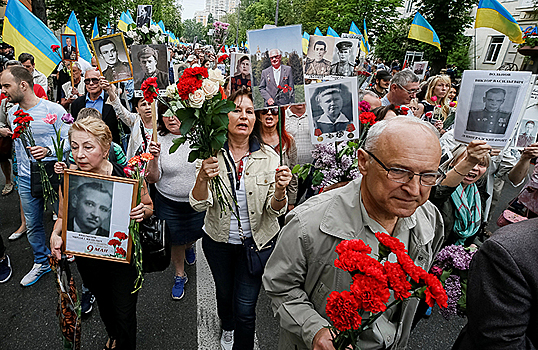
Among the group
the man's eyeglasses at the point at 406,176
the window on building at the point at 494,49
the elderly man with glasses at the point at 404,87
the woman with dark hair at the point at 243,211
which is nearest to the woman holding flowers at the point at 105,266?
the woman with dark hair at the point at 243,211

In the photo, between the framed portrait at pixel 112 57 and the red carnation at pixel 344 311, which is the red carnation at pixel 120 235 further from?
the framed portrait at pixel 112 57

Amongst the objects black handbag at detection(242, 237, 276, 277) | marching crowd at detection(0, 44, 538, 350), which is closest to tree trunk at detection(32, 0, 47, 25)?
marching crowd at detection(0, 44, 538, 350)

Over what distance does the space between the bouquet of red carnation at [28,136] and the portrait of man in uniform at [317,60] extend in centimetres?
316

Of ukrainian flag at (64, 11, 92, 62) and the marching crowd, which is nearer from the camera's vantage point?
the marching crowd

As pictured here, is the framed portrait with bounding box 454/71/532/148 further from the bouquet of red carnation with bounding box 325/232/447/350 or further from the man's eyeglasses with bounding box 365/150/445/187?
the bouquet of red carnation with bounding box 325/232/447/350

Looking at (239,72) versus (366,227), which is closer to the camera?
(366,227)

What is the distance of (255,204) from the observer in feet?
7.79

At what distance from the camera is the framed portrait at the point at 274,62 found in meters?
2.44

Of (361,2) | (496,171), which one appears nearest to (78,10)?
(361,2)

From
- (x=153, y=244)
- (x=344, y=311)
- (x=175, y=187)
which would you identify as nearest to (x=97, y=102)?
(x=175, y=187)

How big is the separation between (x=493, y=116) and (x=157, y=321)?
3257mm

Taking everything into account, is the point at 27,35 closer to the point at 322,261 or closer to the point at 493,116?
the point at 322,261

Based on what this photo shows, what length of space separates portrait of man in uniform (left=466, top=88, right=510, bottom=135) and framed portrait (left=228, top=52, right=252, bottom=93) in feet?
5.83

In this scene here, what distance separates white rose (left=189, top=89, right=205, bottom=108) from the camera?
178 centimetres
